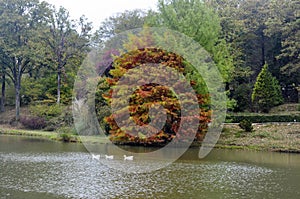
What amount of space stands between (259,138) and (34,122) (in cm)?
1758

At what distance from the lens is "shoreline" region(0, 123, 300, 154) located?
1944 centimetres

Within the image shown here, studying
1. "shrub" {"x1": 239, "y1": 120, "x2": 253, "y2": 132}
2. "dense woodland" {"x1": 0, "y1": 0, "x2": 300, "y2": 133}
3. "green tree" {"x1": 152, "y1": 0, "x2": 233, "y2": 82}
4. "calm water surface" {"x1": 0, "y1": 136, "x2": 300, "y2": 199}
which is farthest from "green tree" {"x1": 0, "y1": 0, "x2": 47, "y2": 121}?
"shrub" {"x1": 239, "y1": 120, "x2": 253, "y2": 132}

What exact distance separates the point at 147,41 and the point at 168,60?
172cm

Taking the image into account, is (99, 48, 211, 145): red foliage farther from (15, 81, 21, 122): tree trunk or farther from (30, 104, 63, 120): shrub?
(15, 81, 21, 122): tree trunk

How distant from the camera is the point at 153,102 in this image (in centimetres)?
2005

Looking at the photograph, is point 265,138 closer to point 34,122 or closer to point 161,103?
point 161,103

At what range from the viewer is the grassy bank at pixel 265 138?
19391mm

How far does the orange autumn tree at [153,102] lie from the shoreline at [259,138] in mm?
1608

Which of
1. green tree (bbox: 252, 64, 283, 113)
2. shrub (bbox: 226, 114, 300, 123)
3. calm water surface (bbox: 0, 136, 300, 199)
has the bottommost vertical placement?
calm water surface (bbox: 0, 136, 300, 199)

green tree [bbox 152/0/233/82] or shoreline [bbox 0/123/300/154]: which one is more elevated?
green tree [bbox 152/0/233/82]

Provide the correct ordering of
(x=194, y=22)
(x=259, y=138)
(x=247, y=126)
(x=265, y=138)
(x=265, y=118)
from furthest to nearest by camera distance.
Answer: (x=265, y=118) → (x=247, y=126) → (x=194, y=22) → (x=259, y=138) → (x=265, y=138)

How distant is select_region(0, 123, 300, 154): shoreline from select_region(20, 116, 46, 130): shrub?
5.36 meters

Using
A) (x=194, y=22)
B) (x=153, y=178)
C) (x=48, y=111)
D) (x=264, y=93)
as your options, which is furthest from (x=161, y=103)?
(x=48, y=111)

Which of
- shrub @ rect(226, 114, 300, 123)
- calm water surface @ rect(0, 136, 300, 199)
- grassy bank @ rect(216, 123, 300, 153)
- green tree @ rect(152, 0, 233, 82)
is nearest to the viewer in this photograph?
calm water surface @ rect(0, 136, 300, 199)
